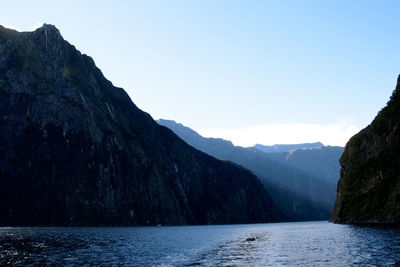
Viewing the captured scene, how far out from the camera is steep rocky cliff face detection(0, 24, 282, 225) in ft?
458

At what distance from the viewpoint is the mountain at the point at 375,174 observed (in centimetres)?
9562

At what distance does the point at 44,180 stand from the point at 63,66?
62.3 m

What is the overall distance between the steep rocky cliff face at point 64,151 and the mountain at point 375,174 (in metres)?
88.5

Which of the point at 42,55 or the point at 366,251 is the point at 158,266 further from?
the point at 42,55

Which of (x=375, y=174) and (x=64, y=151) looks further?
(x=64, y=151)

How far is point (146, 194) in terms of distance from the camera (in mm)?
176625

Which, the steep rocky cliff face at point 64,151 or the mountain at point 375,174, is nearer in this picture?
the mountain at point 375,174

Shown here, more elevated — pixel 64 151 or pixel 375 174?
pixel 64 151

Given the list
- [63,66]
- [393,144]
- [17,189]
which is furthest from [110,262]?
[63,66]

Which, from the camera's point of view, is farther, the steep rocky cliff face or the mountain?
the steep rocky cliff face

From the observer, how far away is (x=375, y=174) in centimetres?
10688

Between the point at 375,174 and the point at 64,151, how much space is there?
117 m

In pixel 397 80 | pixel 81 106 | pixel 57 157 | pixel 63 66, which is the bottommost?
pixel 57 157

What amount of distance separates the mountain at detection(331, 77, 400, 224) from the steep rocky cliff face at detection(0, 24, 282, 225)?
88480 millimetres
